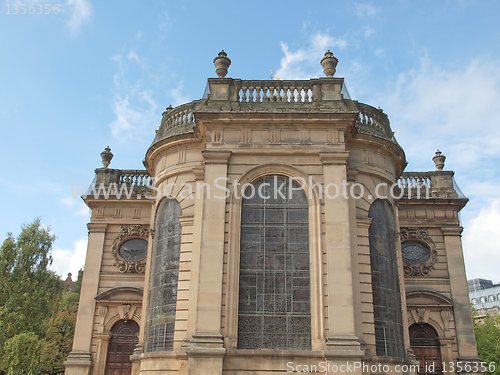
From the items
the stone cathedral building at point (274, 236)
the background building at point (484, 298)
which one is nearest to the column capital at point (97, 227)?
the stone cathedral building at point (274, 236)

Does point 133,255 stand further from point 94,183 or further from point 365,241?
point 365,241

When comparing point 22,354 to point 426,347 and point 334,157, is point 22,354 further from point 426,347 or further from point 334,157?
point 426,347

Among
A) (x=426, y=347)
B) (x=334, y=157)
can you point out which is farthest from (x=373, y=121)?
(x=426, y=347)

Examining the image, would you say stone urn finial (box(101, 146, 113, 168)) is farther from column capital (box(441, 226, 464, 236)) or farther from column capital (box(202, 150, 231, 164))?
column capital (box(441, 226, 464, 236))

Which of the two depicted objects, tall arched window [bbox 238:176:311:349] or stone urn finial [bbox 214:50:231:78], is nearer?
tall arched window [bbox 238:176:311:349]

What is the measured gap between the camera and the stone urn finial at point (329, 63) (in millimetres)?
17250

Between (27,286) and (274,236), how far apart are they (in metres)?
19.1

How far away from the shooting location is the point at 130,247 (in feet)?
75.5

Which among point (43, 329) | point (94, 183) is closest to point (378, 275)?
point (94, 183)

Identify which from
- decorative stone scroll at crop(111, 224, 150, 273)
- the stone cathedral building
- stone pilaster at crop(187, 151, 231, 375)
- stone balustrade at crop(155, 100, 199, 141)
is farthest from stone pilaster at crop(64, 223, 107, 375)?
stone pilaster at crop(187, 151, 231, 375)

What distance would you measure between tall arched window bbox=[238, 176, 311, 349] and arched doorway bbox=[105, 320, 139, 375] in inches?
352

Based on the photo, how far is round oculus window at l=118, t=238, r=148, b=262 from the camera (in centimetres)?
2273

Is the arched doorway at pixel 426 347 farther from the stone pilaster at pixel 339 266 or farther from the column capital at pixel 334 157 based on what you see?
the column capital at pixel 334 157

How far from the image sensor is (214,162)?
15852mm
